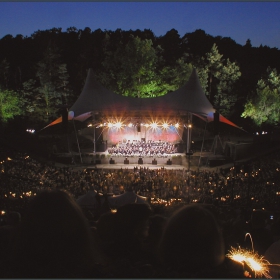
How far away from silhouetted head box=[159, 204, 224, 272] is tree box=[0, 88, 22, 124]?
24368 millimetres

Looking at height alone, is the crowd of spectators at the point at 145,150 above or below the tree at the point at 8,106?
below

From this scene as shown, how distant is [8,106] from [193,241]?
25.0m

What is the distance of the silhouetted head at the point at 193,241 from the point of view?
1.57m

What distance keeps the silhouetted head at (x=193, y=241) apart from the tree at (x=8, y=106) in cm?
2437

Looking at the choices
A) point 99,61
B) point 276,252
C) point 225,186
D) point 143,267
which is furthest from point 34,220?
point 99,61

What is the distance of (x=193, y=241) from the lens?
157 centimetres

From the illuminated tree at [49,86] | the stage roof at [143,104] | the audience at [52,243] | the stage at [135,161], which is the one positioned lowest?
the stage at [135,161]

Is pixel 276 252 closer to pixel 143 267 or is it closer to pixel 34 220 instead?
pixel 143 267

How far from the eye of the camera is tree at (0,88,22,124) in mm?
24122

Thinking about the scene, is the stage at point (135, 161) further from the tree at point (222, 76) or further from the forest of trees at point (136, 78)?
the tree at point (222, 76)

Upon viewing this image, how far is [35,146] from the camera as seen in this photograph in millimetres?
19625

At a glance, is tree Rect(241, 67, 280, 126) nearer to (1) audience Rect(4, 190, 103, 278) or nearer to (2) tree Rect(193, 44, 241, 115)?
(2) tree Rect(193, 44, 241, 115)

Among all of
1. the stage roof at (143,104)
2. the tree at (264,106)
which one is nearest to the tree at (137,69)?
the stage roof at (143,104)

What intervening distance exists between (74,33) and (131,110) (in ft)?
86.3
